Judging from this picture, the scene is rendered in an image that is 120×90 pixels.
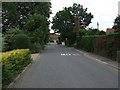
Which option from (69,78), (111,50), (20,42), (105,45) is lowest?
(69,78)

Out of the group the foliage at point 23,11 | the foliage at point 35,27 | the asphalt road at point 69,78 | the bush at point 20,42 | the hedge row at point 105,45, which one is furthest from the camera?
the foliage at point 23,11

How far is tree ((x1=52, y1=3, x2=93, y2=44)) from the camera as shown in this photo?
6619cm

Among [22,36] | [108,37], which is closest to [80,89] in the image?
[108,37]

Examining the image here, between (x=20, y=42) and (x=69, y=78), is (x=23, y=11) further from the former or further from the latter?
(x=69, y=78)

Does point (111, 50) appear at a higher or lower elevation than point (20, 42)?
lower

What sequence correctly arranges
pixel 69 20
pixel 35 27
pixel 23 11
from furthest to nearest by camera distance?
pixel 69 20, pixel 23 11, pixel 35 27

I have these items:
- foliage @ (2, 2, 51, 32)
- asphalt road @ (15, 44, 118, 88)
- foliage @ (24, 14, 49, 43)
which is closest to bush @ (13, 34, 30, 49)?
foliage @ (24, 14, 49, 43)

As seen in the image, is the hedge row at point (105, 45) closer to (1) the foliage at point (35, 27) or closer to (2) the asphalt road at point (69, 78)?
A: (2) the asphalt road at point (69, 78)

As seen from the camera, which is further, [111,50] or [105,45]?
[105,45]

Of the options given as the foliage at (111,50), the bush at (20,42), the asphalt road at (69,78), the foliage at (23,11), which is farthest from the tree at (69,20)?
the asphalt road at (69,78)

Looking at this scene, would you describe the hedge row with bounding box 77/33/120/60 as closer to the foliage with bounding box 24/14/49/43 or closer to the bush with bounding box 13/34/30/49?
Answer: the foliage with bounding box 24/14/49/43

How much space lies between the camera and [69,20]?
6806 cm

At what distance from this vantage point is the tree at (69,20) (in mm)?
66188

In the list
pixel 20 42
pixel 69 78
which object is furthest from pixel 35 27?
pixel 69 78
